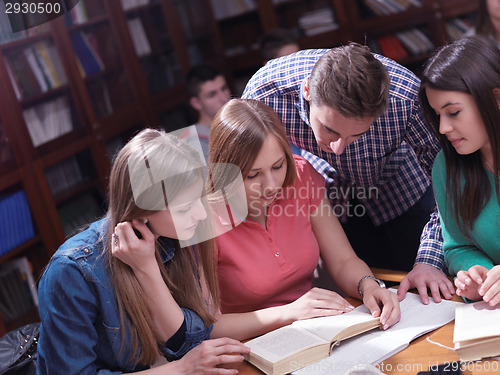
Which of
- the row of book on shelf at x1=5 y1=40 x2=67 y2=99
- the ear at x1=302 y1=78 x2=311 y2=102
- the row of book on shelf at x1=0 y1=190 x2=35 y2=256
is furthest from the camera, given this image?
the row of book on shelf at x1=5 y1=40 x2=67 y2=99

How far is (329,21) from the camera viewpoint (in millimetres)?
4367

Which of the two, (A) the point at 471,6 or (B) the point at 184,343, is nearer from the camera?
(B) the point at 184,343

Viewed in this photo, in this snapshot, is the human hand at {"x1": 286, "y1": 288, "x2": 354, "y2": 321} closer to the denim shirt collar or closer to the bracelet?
the bracelet

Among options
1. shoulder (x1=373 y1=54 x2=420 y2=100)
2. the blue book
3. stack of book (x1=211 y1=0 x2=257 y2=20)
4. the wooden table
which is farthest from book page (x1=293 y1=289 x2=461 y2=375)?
stack of book (x1=211 y1=0 x2=257 y2=20)

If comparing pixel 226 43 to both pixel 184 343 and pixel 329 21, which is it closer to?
pixel 329 21

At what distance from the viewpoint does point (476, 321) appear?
123cm

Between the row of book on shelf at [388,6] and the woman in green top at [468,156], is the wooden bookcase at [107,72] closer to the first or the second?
the row of book on shelf at [388,6]

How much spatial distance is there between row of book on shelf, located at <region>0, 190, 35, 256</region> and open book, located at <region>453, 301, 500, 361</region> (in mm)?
2391

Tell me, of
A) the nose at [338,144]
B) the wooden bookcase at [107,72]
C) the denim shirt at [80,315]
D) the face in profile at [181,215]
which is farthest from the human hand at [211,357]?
the wooden bookcase at [107,72]

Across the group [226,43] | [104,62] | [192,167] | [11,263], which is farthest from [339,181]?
[226,43]

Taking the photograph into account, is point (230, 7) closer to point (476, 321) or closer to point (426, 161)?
point (426, 161)

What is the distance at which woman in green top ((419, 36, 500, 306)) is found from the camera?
1373 millimetres

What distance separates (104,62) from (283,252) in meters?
2.59

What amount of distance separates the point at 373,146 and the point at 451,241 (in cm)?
49
